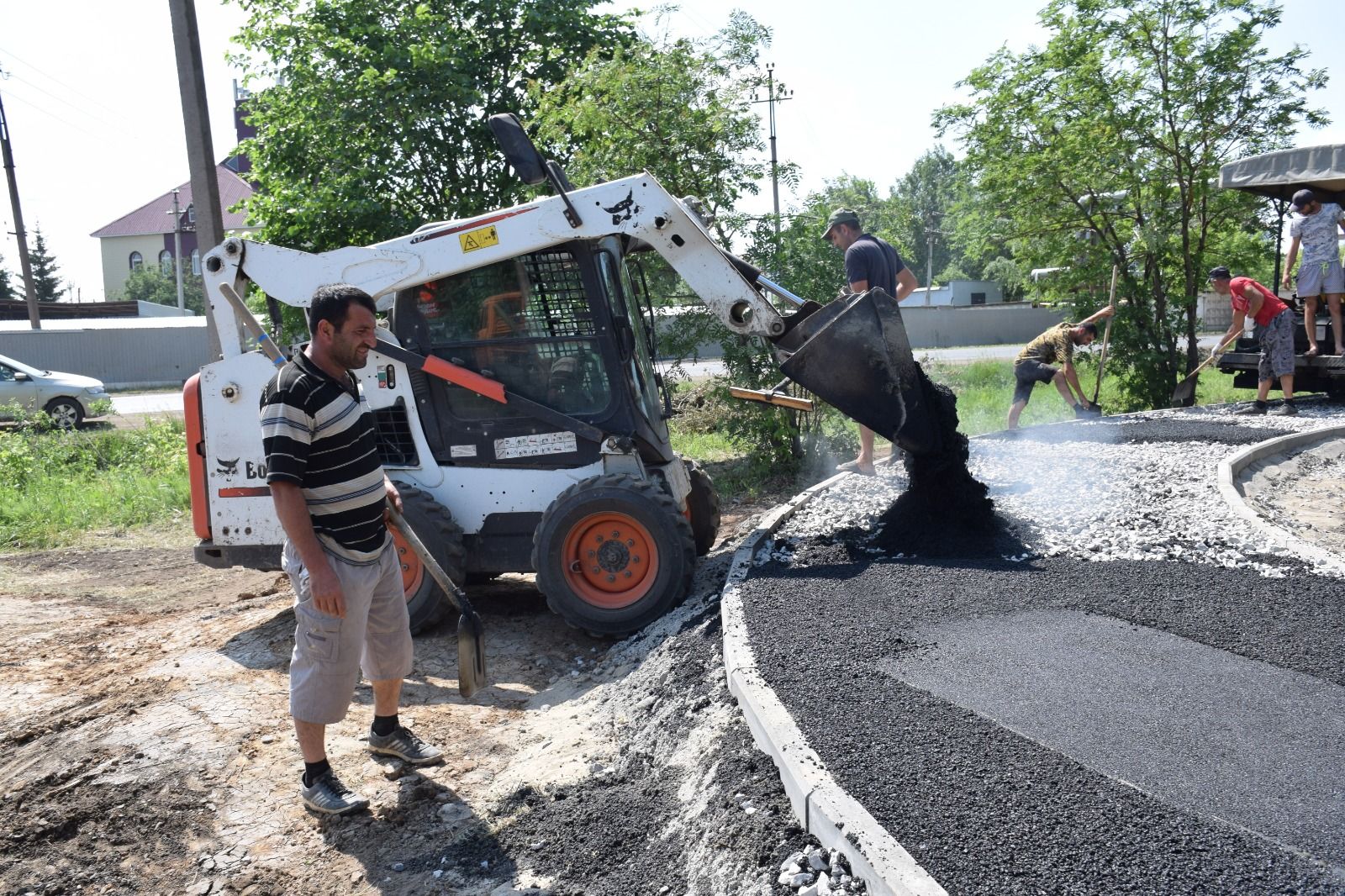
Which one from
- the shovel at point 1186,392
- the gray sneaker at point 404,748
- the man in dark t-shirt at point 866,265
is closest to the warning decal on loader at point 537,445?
the gray sneaker at point 404,748

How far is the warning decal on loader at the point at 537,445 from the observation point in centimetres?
654

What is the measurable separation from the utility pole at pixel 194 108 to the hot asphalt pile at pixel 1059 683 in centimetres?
761

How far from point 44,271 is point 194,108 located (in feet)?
210

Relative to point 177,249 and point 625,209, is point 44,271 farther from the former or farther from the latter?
point 625,209

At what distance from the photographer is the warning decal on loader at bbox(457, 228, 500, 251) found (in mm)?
6352

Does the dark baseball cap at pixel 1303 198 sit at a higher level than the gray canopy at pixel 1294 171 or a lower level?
lower

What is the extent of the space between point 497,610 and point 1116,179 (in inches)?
428

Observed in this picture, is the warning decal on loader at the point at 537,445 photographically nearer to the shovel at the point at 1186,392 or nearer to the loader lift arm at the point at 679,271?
the loader lift arm at the point at 679,271

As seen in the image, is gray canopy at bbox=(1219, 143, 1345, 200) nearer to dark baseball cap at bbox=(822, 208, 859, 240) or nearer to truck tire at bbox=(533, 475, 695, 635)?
dark baseball cap at bbox=(822, 208, 859, 240)

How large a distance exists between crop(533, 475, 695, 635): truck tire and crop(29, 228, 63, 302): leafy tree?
6807 cm

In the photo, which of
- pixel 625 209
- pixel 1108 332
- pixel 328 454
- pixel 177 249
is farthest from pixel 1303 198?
pixel 177 249

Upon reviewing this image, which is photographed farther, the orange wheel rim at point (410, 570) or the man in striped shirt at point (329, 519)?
the orange wheel rim at point (410, 570)

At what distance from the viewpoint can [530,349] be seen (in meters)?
6.55

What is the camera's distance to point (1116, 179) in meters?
14.3
